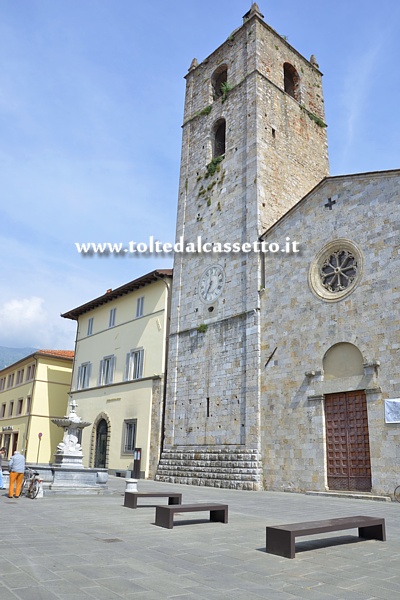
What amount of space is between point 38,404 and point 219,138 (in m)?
20.9

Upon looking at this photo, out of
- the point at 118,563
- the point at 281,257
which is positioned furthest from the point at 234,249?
the point at 118,563

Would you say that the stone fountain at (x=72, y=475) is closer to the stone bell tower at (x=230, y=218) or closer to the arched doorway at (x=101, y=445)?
the stone bell tower at (x=230, y=218)

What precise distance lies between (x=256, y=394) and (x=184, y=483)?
4.85 metres

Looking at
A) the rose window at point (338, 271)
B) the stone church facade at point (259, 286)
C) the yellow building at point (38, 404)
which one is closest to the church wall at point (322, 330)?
the stone church facade at point (259, 286)

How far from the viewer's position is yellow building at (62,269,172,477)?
2264 cm

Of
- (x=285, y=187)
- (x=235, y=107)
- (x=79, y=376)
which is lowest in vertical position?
(x=79, y=376)

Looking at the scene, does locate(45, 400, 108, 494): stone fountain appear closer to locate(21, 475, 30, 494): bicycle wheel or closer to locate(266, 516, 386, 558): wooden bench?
locate(21, 475, 30, 494): bicycle wheel

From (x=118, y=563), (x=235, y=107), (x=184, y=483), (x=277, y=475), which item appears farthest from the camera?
(x=235, y=107)

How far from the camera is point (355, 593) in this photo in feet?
A: 14.5

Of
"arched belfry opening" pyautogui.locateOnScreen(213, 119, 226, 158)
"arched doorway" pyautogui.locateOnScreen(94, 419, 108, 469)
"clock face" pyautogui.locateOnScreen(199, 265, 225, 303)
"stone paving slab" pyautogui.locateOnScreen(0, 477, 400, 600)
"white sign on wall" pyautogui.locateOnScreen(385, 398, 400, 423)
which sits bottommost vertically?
"stone paving slab" pyautogui.locateOnScreen(0, 477, 400, 600)

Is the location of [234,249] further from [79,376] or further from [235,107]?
[79,376]

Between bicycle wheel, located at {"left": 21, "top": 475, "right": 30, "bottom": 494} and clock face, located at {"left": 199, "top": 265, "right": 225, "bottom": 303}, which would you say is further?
clock face, located at {"left": 199, "top": 265, "right": 225, "bottom": 303}

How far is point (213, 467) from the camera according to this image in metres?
18.2

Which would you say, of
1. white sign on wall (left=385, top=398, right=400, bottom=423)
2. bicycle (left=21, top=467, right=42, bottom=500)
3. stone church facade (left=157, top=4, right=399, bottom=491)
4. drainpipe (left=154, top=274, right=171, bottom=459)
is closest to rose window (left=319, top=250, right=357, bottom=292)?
stone church facade (left=157, top=4, right=399, bottom=491)
